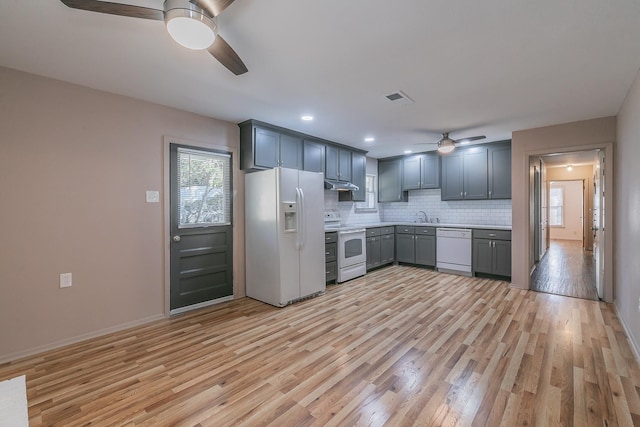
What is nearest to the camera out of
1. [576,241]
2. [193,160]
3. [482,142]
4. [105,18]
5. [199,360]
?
[105,18]

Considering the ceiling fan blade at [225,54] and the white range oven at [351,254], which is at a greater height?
the ceiling fan blade at [225,54]

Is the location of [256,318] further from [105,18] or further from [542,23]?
[542,23]

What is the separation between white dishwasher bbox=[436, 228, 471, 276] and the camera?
17.2 feet

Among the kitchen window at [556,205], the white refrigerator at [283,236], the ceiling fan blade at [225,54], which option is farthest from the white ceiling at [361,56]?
the kitchen window at [556,205]

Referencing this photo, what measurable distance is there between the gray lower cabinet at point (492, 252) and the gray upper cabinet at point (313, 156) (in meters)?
3.05

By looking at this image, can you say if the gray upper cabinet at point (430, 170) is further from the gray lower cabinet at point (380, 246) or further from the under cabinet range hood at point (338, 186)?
the under cabinet range hood at point (338, 186)

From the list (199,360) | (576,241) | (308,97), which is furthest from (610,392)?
(576,241)

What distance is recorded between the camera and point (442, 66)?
2.49 metres

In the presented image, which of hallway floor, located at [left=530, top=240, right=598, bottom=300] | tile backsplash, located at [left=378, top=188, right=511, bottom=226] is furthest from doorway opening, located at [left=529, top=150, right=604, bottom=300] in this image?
tile backsplash, located at [left=378, top=188, right=511, bottom=226]

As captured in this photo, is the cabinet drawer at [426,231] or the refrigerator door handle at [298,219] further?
the cabinet drawer at [426,231]

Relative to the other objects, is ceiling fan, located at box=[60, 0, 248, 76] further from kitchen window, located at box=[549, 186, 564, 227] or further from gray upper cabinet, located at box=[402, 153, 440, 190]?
kitchen window, located at box=[549, 186, 564, 227]

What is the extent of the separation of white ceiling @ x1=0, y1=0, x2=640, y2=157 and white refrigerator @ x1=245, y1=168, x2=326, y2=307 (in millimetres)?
952

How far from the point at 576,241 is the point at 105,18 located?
502 inches

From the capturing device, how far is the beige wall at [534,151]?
3775mm
